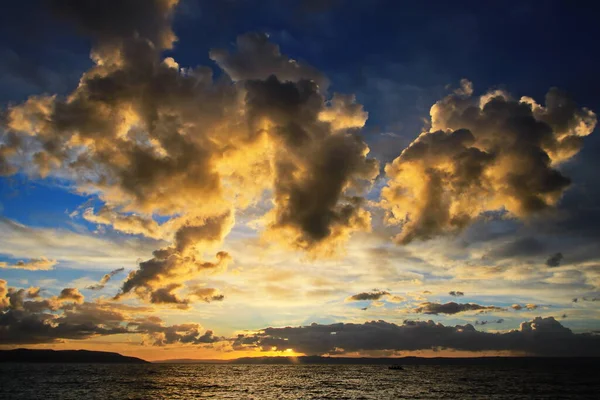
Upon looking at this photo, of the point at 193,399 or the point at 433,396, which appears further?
the point at 433,396

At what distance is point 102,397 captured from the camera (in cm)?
11012

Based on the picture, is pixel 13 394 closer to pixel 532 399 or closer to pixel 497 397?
pixel 497 397

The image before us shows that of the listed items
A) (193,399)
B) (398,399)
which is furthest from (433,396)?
(193,399)

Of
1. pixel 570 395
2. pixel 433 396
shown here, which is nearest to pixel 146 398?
pixel 433 396

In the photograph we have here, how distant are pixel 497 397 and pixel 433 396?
17569 mm

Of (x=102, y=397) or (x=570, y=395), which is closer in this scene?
(x=102, y=397)

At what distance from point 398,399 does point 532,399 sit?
1459 inches

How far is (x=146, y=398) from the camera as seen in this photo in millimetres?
108812

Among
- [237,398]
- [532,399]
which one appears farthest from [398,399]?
[237,398]

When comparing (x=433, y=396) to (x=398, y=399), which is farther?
(x=433, y=396)

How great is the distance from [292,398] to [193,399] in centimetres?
2734

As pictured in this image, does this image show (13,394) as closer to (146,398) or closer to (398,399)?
(146,398)

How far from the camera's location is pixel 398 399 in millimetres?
109938

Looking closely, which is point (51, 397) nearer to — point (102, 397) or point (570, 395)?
point (102, 397)
